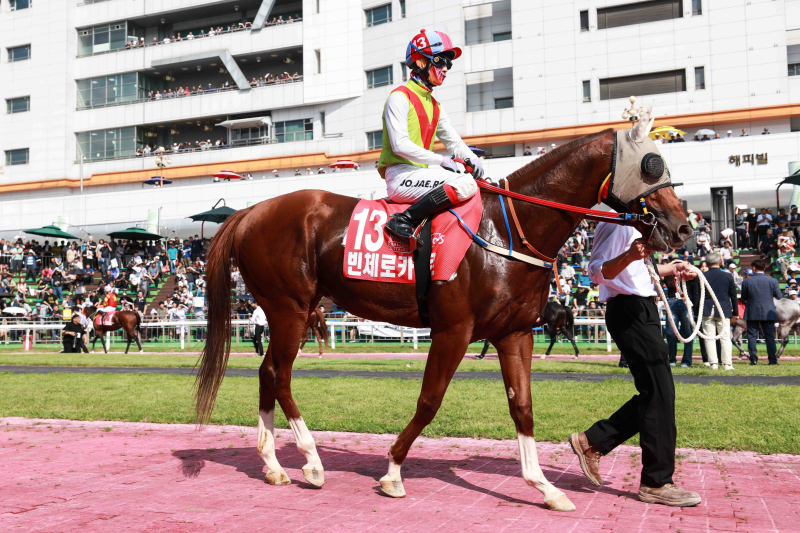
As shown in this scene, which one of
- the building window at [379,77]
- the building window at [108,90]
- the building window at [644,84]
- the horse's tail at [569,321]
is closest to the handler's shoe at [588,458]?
the horse's tail at [569,321]

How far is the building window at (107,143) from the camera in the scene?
47688 mm

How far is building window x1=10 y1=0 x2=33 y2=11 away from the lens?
4929 cm

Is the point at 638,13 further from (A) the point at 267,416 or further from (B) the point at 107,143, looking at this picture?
(A) the point at 267,416

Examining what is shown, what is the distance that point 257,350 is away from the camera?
19.7 metres

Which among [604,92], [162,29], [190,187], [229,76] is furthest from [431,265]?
[162,29]

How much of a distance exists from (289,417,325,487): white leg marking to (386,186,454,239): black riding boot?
161 cm

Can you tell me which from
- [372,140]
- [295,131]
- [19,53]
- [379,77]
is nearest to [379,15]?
[379,77]

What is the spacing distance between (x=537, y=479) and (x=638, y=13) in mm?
36213

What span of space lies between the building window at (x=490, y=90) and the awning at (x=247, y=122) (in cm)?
1303

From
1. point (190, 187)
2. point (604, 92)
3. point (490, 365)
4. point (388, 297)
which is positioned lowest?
point (490, 365)

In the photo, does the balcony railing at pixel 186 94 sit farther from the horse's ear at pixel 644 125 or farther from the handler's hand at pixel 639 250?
the handler's hand at pixel 639 250

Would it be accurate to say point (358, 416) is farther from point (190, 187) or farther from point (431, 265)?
point (190, 187)

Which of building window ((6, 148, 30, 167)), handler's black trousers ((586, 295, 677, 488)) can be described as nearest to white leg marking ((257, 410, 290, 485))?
handler's black trousers ((586, 295, 677, 488))

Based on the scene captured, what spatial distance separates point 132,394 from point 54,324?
56.4 feet
